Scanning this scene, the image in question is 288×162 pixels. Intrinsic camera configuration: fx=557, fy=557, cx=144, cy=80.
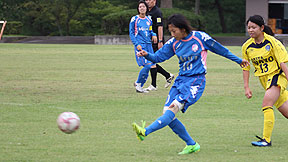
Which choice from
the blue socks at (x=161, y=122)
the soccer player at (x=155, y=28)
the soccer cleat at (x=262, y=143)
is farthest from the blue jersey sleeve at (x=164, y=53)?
the soccer player at (x=155, y=28)

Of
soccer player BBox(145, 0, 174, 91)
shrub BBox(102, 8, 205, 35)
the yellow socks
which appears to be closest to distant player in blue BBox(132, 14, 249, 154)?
the yellow socks

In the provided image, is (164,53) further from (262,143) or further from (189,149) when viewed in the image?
(262,143)

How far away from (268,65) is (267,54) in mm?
157

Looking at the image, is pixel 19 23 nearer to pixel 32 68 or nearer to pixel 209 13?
pixel 209 13

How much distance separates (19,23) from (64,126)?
51.2 metres

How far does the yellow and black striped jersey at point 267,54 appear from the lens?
23.3 ft

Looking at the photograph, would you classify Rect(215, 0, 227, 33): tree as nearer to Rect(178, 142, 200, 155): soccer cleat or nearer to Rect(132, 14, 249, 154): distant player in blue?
Rect(132, 14, 249, 154): distant player in blue

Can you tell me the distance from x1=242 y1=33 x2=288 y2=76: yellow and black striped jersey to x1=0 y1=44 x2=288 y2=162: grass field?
3.30ft

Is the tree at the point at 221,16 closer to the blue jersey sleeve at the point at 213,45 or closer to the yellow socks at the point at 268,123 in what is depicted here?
the yellow socks at the point at 268,123

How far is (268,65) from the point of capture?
7230 mm

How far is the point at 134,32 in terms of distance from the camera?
1295 centimetres

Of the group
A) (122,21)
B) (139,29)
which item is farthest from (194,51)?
(122,21)

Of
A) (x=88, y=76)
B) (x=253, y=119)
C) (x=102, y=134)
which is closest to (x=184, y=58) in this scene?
(x=102, y=134)

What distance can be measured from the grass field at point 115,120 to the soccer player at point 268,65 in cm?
43
